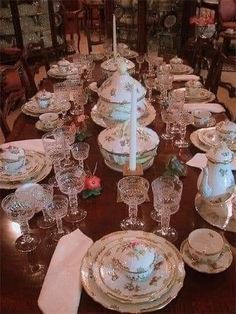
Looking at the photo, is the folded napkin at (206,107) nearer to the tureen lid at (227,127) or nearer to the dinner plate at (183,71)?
the tureen lid at (227,127)

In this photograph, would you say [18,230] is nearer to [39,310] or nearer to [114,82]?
[39,310]

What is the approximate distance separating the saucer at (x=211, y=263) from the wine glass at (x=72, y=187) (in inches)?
13.5

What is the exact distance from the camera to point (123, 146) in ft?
3.92

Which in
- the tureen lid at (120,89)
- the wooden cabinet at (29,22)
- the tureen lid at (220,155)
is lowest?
the wooden cabinet at (29,22)

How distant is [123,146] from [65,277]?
0.52m

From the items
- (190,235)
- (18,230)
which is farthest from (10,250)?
(190,235)

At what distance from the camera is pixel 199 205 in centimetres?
107

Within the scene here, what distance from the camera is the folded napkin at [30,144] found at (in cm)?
138

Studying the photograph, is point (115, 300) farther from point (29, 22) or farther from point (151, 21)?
point (29, 22)

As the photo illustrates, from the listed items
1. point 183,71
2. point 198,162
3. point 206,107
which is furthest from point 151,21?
point 198,162

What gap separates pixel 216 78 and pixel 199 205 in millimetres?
1333

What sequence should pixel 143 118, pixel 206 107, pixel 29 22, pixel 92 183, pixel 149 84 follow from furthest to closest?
1. pixel 29 22
2. pixel 149 84
3. pixel 206 107
4. pixel 143 118
5. pixel 92 183

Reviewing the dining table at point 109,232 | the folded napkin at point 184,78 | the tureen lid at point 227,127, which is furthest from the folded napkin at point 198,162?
the folded napkin at point 184,78

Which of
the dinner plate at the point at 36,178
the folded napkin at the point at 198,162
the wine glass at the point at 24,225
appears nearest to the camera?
the wine glass at the point at 24,225
